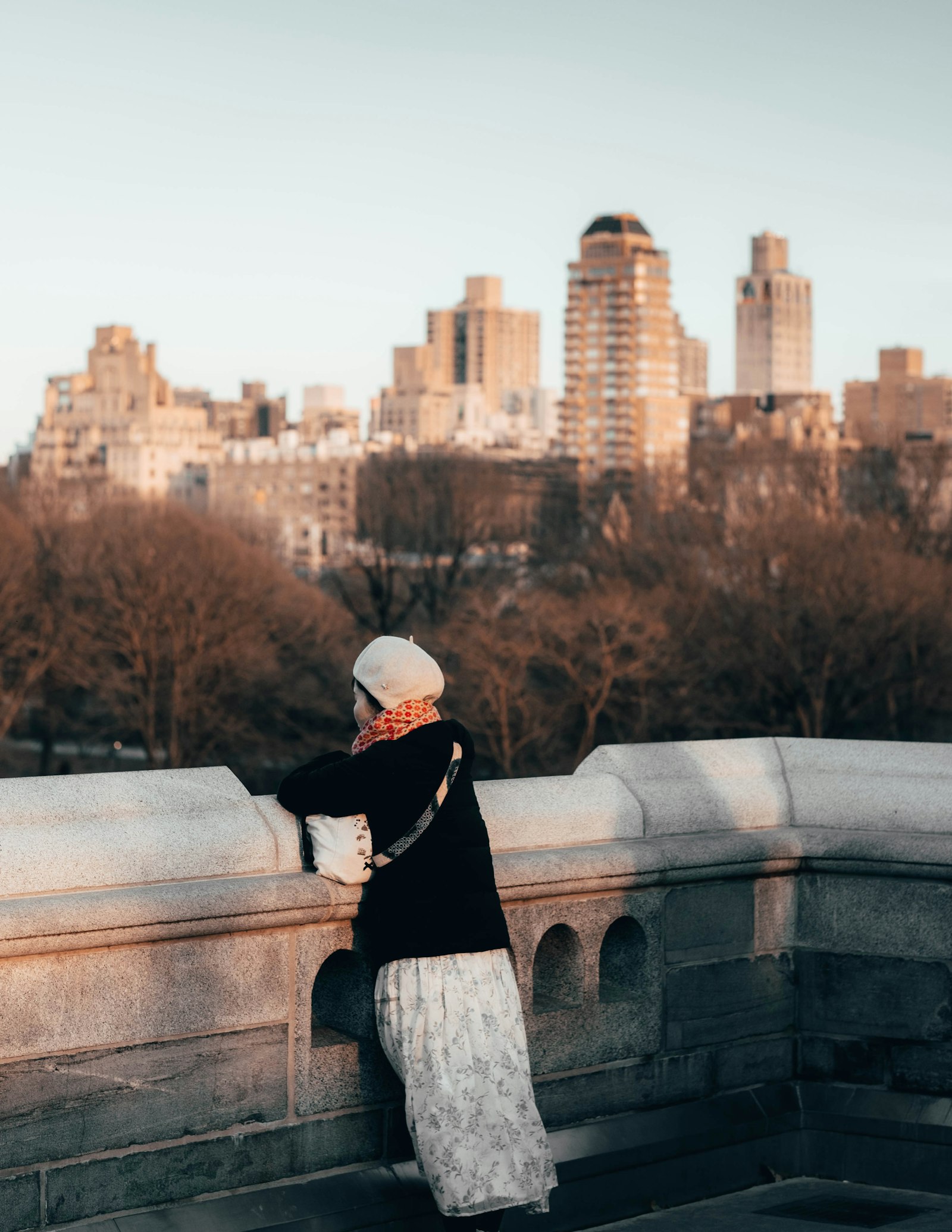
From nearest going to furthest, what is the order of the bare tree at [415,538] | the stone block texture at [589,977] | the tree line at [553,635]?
the stone block texture at [589,977]
the tree line at [553,635]
the bare tree at [415,538]

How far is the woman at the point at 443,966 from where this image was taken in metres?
4.59

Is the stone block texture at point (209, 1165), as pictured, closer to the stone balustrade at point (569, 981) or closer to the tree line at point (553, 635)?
the stone balustrade at point (569, 981)

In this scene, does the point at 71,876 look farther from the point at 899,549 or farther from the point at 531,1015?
the point at 899,549

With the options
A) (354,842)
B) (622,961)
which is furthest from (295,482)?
(354,842)

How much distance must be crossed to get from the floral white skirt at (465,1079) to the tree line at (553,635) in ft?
121

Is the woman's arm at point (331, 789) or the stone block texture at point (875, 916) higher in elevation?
the woman's arm at point (331, 789)

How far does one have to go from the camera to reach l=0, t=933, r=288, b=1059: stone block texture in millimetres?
4344

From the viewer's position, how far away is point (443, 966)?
4.65 m

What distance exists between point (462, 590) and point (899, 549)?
1854 cm

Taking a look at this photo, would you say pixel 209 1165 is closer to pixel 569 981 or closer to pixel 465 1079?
pixel 465 1079

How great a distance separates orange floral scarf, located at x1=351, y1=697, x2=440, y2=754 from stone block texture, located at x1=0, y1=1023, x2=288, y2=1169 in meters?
0.79

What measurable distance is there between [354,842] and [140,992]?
0.65 metres

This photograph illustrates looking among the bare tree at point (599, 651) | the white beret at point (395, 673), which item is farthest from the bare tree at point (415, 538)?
the white beret at point (395, 673)

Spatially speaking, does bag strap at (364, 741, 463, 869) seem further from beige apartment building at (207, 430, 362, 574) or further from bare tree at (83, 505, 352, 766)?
beige apartment building at (207, 430, 362, 574)
